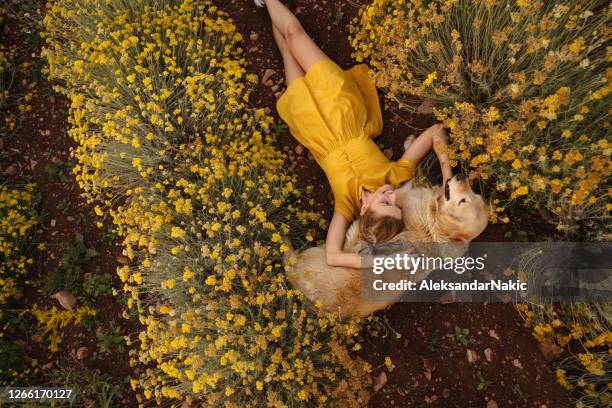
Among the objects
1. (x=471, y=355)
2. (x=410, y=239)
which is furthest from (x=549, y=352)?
(x=410, y=239)

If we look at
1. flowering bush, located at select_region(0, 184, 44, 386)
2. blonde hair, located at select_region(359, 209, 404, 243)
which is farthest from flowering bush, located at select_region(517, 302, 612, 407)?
flowering bush, located at select_region(0, 184, 44, 386)

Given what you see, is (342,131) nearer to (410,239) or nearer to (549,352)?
(410,239)

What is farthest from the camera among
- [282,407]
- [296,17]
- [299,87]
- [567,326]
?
[296,17]

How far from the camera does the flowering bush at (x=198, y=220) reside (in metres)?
2.83

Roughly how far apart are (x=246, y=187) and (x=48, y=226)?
2163 mm

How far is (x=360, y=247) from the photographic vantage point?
119 inches

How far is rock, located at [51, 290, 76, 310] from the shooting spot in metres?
3.81

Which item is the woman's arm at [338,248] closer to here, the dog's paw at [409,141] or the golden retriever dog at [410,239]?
the golden retriever dog at [410,239]

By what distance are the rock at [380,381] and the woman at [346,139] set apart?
0.91 m

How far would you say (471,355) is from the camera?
3.13 m

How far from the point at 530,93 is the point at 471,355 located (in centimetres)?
187

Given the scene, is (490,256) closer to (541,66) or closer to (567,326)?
(567,326)

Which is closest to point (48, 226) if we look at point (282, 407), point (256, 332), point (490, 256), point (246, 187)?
point (246, 187)

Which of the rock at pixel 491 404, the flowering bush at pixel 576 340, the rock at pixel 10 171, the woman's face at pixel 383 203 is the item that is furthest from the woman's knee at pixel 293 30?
the rock at pixel 491 404
